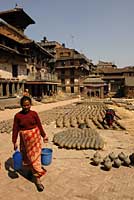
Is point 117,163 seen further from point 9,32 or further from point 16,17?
point 16,17

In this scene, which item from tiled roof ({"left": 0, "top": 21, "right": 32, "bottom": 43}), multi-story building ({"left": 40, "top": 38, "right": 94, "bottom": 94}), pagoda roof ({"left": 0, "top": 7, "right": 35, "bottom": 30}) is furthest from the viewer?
multi-story building ({"left": 40, "top": 38, "right": 94, "bottom": 94})

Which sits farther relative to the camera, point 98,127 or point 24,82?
point 24,82

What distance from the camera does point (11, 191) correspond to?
5016 millimetres

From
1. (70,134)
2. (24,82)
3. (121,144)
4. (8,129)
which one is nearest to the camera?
(121,144)

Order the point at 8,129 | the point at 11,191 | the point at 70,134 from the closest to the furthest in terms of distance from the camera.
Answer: the point at 11,191 < the point at 70,134 < the point at 8,129

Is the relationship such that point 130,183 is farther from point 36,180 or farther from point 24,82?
point 24,82

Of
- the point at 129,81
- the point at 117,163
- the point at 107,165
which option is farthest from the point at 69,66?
the point at 107,165

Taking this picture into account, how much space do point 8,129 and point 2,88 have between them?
599 inches

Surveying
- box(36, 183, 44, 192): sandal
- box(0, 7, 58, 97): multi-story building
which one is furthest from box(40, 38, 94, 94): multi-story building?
box(36, 183, 44, 192): sandal

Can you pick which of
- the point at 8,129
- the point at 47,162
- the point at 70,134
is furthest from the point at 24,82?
the point at 47,162

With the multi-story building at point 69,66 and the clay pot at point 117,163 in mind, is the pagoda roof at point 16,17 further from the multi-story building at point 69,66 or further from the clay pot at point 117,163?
the clay pot at point 117,163

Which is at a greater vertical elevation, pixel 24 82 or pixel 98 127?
pixel 24 82

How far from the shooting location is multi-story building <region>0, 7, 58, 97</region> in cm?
2782

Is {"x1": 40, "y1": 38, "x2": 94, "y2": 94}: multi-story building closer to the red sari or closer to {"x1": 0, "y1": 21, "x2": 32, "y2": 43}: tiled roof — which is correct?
{"x1": 0, "y1": 21, "x2": 32, "y2": 43}: tiled roof
